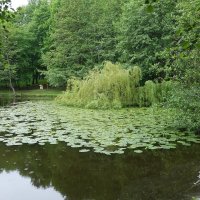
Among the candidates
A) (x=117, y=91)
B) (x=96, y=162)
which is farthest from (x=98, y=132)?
(x=117, y=91)

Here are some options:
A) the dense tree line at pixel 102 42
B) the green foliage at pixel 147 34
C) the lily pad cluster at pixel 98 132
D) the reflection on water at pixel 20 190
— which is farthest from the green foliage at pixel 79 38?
the reflection on water at pixel 20 190

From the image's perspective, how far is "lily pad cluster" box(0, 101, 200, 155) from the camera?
973cm

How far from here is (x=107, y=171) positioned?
7555 millimetres

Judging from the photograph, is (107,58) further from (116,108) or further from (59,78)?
(116,108)

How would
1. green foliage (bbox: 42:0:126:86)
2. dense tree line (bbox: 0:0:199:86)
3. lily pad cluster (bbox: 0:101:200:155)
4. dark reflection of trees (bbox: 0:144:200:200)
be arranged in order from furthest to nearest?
green foliage (bbox: 42:0:126:86) < dense tree line (bbox: 0:0:199:86) < lily pad cluster (bbox: 0:101:200:155) < dark reflection of trees (bbox: 0:144:200:200)

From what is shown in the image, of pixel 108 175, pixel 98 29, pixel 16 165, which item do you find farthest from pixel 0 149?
pixel 98 29

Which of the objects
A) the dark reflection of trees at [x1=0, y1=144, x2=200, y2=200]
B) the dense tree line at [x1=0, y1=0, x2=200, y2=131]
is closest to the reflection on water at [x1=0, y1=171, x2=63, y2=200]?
the dark reflection of trees at [x1=0, y1=144, x2=200, y2=200]

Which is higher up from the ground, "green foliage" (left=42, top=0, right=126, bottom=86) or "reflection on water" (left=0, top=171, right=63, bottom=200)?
"green foliage" (left=42, top=0, right=126, bottom=86)

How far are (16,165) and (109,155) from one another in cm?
240

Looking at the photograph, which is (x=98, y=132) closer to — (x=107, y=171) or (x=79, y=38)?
(x=107, y=171)

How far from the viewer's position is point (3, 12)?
8.29ft

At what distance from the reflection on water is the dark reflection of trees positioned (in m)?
0.16

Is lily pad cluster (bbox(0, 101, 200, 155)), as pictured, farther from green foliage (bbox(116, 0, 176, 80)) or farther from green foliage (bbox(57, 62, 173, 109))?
green foliage (bbox(116, 0, 176, 80))

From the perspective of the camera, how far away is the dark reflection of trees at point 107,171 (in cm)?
619
